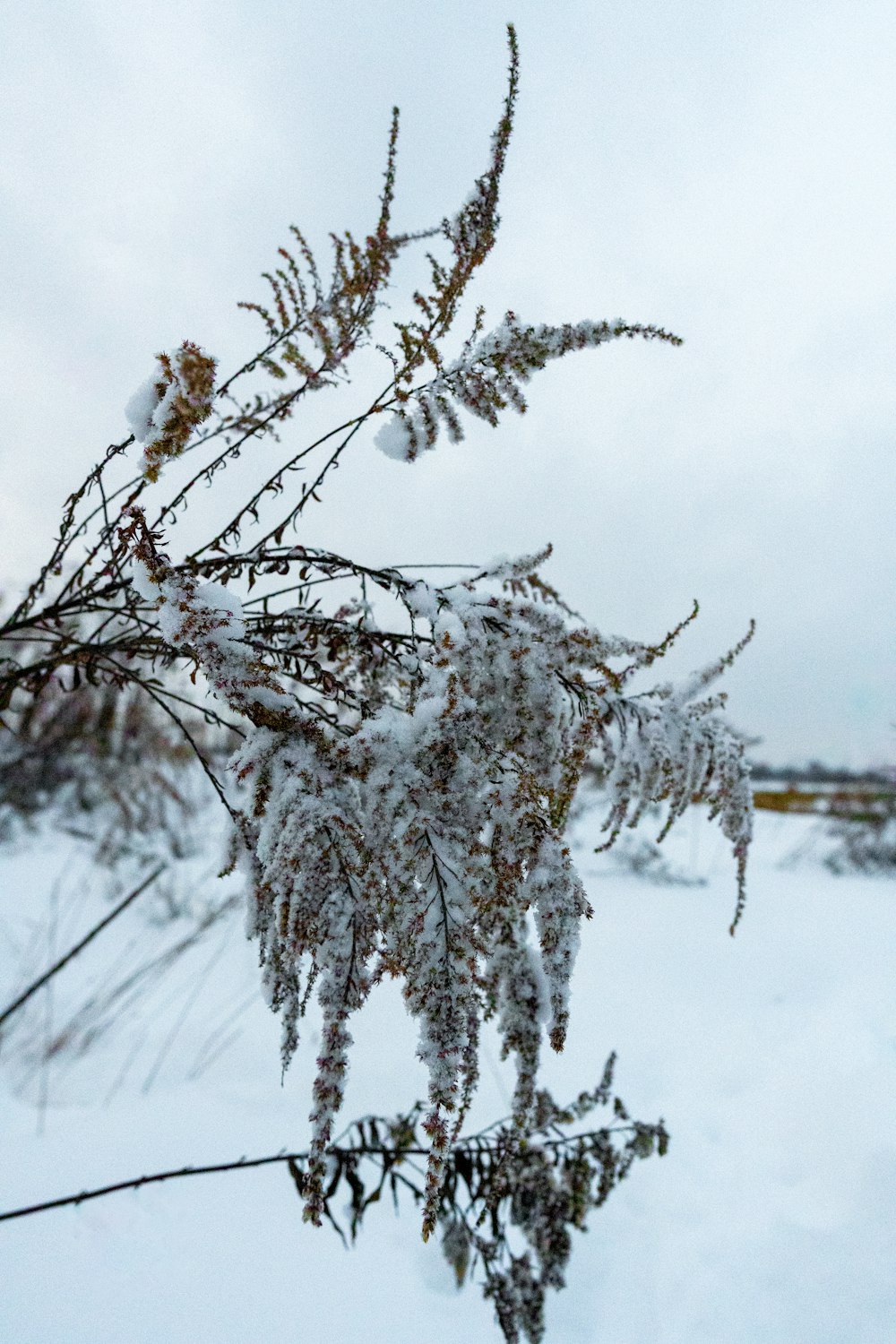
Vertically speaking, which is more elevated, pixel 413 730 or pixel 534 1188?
pixel 413 730

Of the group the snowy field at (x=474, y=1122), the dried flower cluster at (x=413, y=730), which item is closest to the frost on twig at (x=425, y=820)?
the dried flower cluster at (x=413, y=730)

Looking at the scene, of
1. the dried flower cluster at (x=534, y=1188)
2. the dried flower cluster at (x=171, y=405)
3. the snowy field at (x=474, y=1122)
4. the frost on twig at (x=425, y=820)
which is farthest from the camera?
the snowy field at (x=474, y=1122)

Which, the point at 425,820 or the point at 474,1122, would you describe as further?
the point at 474,1122

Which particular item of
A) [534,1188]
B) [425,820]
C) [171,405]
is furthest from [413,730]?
[534,1188]

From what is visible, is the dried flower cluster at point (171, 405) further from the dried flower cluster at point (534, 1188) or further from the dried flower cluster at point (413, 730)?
the dried flower cluster at point (534, 1188)

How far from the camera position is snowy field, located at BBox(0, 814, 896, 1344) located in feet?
6.31

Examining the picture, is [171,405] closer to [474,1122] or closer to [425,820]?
[425,820]

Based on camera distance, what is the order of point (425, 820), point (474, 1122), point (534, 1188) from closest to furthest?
point (425, 820) → point (534, 1188) → point (474, 1122)

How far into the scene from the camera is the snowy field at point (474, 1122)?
→ 1922mm

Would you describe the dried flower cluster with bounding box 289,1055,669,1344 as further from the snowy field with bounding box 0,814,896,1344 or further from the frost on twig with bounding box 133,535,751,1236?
the frost on twig with bounding box 133,535,751,1236

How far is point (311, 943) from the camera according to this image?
748mm

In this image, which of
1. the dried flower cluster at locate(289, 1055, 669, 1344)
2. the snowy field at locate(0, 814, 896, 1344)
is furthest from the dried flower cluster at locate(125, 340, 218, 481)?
the snowy field at locate(0, 814, 896, 1344)

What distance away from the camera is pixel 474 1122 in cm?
301

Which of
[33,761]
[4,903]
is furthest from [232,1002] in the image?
[33,761]
